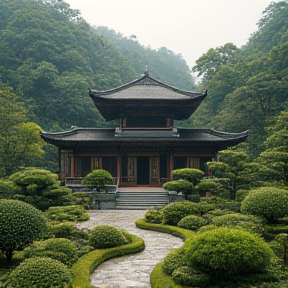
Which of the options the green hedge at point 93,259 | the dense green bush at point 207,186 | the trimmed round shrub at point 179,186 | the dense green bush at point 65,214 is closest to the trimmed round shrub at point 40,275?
the green hedge at point 93,259

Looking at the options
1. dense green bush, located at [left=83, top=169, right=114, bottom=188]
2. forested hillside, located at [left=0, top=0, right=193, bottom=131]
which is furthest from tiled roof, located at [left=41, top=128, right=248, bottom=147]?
forested hillside, located at [left=0, top=0, right=193, bottom=131]

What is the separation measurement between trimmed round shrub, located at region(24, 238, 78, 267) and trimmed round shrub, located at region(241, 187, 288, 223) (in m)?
6.47

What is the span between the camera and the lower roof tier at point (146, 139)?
27.5 metres

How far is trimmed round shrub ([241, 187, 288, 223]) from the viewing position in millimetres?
11992

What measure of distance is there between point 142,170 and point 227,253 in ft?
74.4

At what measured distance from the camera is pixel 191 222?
13.4 metres

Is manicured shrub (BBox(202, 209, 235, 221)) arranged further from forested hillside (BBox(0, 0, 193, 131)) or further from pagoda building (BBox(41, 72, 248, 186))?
forested hillside (BBox(0, 0, 193, 131))

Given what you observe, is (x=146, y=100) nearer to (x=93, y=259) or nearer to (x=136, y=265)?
(x=136, y=265)

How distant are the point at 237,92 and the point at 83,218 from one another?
28.3 meters

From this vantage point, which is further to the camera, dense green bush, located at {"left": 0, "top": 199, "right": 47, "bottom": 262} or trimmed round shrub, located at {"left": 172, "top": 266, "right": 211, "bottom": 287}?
dense green bush, located at {"left": 0, "top": 199, "right": 47, "bottom": 262}

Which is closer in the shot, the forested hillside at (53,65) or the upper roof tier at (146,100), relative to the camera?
the upper roof tier at (146,100)

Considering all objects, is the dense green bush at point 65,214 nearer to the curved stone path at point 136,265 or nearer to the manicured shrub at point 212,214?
the curved stone path at point 136,265

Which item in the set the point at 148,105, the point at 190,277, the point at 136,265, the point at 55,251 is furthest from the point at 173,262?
the point at 148,105

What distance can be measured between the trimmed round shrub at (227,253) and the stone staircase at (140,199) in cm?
1455
